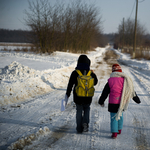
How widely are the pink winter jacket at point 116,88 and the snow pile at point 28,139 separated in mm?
1603

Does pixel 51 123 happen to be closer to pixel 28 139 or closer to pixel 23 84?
pixel 28 139

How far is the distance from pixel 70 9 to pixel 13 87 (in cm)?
2265

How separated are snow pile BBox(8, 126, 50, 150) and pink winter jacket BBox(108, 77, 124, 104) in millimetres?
1603

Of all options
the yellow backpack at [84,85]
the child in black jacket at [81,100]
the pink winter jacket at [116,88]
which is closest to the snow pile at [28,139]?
the child in black jacket at [81,100]

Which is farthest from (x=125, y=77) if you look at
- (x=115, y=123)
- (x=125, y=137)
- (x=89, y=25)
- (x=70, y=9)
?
(x=89, y=25)

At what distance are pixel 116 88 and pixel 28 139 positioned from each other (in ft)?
6.59

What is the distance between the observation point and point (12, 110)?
4875 mm

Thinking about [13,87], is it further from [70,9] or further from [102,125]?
[70,9]

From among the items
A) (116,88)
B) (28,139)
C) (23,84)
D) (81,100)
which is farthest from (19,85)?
(116,88)

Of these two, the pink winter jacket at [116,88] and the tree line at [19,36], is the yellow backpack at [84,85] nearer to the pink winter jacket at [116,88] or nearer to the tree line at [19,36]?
the pink winter jacket at [116,88]

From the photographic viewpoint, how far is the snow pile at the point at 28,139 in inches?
116

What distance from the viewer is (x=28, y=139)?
3.14 metres

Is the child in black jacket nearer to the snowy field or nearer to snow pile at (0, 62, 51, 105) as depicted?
the snowy field

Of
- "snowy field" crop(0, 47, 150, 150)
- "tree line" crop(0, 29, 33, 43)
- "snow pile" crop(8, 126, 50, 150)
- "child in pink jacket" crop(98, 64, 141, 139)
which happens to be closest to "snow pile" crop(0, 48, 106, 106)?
"snowy field" crop(0, 47, 150, 150)
